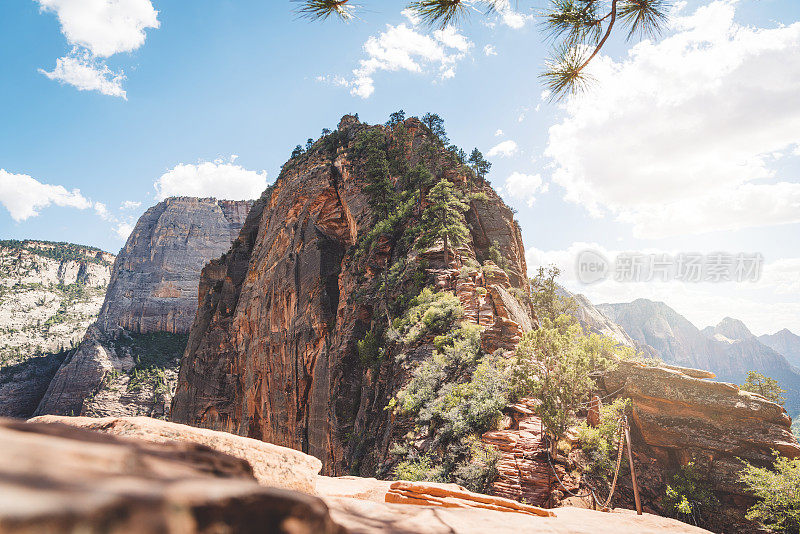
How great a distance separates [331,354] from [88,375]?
7791 centimetres

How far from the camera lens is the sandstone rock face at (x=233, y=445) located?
3.64m

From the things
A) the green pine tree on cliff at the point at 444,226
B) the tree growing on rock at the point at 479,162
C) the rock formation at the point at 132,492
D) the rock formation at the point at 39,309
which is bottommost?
the rock formation at the point at 39,309

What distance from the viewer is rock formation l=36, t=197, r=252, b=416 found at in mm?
71188

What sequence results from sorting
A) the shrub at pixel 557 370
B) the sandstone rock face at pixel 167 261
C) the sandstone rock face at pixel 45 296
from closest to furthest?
the shrub at pixel 557 370 → the sandstone rock face at pixel 45 296 → the sandstone rock face at pixel 167 261

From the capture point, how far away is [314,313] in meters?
30.1

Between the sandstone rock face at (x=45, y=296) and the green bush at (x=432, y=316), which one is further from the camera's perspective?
the sandstone rock face at (x=45, y=296)

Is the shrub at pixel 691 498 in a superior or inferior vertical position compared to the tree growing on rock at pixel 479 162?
inferior

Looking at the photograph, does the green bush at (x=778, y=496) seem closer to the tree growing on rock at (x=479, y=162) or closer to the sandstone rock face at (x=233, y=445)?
the sandstone rock face at (x=233, y=445)

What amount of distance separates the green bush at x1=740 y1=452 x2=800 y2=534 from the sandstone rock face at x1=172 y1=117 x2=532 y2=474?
31.2 ft

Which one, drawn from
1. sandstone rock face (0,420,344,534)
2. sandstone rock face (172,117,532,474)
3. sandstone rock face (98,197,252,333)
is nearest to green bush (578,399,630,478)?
sandstone rock face (172,117,532,474)

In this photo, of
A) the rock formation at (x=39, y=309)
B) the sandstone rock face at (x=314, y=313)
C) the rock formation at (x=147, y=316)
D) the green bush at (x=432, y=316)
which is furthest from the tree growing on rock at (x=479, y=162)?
the rock formation at (x=39, y=309)

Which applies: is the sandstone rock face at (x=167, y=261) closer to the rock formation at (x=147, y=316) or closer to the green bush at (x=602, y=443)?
the rock formation at (x=147, y=316)

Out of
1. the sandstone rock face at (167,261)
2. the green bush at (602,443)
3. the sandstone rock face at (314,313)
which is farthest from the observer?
the sandstone rock face at (167,261)

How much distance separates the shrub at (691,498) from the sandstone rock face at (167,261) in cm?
11016
